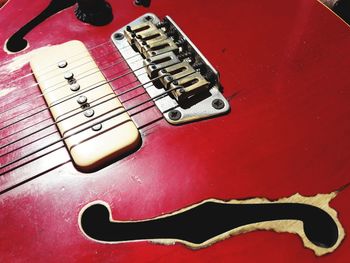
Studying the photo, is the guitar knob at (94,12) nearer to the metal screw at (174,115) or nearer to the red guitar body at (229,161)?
the red guitar body at (229,161)

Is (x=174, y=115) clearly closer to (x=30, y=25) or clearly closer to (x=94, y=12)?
(x=94, y=12)

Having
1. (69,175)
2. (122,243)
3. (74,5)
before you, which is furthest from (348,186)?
(74,5)

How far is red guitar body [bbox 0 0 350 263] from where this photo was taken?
1.98ft

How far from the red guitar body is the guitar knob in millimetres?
61

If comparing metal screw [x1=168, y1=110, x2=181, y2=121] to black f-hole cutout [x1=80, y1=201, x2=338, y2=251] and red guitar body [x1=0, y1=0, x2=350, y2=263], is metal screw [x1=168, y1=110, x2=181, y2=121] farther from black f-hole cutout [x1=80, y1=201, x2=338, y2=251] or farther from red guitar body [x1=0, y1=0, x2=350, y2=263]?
black f-hole cutout [x1=80, y1=201, x2=338, y2=251]

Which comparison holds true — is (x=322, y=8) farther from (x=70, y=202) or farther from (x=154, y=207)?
(x=70, y=202)

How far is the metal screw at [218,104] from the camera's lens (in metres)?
0.75

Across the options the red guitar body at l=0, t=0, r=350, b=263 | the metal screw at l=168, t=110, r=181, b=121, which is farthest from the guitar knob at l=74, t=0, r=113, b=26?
the metal screw at l=168, t=110, r=181, b=121

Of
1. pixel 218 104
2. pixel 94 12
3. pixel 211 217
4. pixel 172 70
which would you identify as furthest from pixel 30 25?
pixel 211 217

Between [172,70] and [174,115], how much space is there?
113 millimetres

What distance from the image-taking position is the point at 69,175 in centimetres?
67

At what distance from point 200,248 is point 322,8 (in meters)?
0.73

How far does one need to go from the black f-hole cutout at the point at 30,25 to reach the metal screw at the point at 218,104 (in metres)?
0.54

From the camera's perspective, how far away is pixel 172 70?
0.77 metres
